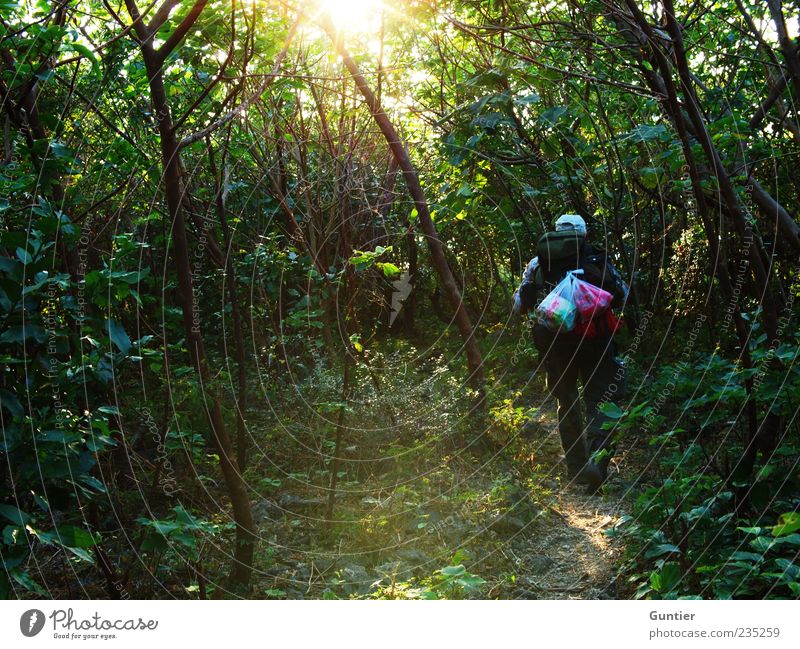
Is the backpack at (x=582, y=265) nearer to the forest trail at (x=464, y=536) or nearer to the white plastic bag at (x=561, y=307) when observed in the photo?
Result: the white plastic bag at (x=561, y=307)

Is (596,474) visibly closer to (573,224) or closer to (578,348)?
(578,348)

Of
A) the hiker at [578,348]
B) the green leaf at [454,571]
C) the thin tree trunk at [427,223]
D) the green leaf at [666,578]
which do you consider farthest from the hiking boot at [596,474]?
the green leaf at [454,571]

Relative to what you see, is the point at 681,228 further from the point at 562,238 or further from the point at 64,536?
the point at 64,536

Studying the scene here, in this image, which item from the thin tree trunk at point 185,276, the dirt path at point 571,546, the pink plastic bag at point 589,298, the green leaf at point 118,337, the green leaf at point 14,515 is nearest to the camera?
the green leaf at point 14,515

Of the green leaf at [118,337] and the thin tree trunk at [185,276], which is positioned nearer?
the green leaf at [118,337]

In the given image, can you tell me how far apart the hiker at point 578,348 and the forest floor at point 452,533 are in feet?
0.81

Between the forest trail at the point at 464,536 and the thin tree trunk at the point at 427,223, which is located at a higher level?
the thin tree trunk at the point at 427,223

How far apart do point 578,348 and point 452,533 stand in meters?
1.66

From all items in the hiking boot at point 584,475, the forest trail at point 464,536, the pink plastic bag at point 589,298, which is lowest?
the forest trail at point 464,536

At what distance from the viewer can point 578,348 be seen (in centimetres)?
539

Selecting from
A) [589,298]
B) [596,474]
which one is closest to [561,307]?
[589,298]

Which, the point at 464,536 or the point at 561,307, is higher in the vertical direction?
the point at 561,307

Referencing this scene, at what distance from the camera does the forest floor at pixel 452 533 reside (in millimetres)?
3809
